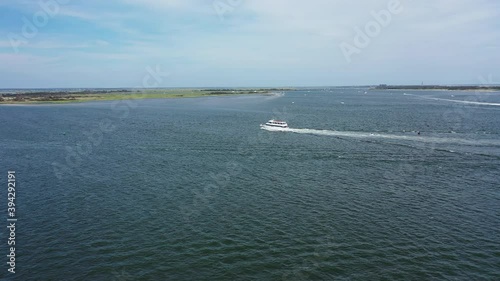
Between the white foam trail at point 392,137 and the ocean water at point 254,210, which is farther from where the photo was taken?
the white foam trail at point 392,137

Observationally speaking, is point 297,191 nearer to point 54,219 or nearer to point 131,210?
point 131,210

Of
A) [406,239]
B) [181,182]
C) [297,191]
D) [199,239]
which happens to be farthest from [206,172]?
[406,239]

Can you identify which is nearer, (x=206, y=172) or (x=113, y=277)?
(x=113, y=277)

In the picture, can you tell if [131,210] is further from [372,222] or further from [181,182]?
[372,222]

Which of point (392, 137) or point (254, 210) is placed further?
point (392, 137)

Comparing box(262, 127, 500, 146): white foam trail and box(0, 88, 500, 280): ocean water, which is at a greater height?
box(262, 127, 500, 146): white foam trail

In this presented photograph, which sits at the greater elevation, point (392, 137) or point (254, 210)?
point (392, 137)

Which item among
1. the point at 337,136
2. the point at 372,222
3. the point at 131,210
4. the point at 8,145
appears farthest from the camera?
the point at 337,136

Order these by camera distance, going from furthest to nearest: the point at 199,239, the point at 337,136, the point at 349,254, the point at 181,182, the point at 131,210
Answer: the point at 337,136
the point at 181,182
the point at 131,210
the point at 199,239
the point at 349,254
